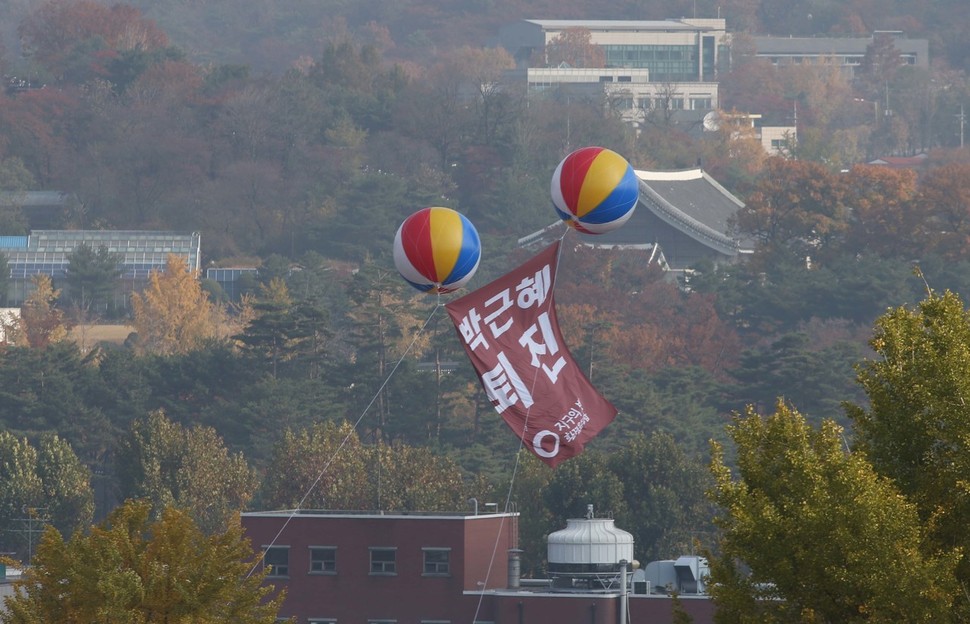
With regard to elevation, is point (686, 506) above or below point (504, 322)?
below

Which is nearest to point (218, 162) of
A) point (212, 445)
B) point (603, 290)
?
point (603, 290)

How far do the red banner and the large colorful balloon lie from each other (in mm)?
2394

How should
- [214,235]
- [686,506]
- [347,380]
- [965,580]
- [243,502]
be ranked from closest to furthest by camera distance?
[965,580] → [686,506] → [243,502] → [347,380] → [214,235]

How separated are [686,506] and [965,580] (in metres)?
44.5

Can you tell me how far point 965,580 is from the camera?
17594mm

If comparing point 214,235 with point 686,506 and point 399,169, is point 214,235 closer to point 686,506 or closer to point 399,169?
point 399,169

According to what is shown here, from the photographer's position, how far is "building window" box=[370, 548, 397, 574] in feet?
150

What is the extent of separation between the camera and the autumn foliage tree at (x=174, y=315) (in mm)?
105062

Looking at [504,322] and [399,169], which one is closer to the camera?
[504,322]

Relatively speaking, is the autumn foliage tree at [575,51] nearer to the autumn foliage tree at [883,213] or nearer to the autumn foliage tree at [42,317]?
the autumn foliage tree at [42,317]

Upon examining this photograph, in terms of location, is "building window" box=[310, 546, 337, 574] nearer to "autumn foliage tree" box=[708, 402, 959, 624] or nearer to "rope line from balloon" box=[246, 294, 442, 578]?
"rope line from balloon" box=[246, 294, 442, 578]

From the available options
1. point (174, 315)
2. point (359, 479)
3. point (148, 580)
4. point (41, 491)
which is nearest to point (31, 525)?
point (41, 491)

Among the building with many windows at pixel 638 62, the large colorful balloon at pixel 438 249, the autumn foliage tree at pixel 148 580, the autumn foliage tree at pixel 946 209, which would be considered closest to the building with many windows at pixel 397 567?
the autumn foliage tree at pixel 148 580

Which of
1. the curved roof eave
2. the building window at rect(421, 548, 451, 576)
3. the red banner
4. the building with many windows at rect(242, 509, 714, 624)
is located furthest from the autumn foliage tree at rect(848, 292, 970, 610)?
the curved roof eave
